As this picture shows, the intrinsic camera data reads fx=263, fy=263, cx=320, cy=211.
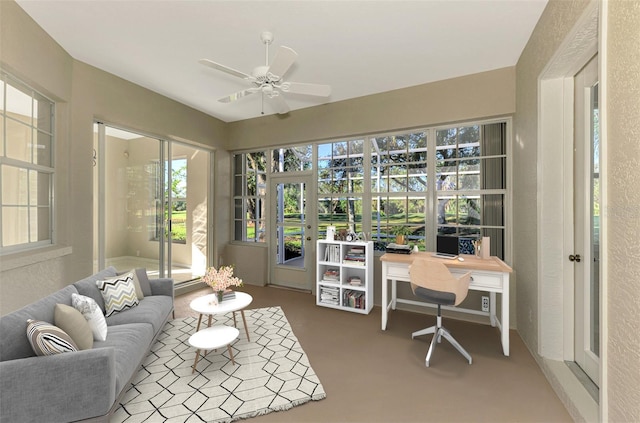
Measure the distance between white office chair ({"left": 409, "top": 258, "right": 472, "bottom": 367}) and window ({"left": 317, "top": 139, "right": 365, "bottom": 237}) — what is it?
5.41ft

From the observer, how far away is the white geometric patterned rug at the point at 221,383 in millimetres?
1903

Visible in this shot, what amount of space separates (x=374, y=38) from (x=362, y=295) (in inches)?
127

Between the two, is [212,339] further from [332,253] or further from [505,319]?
[505,319]

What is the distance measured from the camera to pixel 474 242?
11.2 ft

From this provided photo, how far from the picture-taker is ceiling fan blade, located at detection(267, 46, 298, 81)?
198 centimetres

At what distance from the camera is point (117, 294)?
106 inches

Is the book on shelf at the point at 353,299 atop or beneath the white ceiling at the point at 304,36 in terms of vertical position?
beneath

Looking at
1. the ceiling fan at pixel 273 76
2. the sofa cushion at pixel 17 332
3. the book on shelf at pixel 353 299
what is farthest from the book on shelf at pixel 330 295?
the sofa cushion at pixel 17 332

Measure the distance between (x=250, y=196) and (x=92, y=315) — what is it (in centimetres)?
349

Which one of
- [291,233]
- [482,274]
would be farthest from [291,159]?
[482,274]

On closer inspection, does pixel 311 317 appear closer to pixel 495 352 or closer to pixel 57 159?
pixel 495 352

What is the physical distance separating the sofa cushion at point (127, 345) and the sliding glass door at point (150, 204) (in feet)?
5.89

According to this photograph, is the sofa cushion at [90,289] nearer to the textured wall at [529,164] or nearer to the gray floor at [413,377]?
the gray floor at [413,377]

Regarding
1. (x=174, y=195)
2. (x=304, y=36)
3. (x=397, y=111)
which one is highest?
(x=304, y=36)
